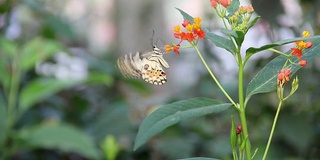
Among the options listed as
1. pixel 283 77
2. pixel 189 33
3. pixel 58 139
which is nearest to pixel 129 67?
pixel 189 33

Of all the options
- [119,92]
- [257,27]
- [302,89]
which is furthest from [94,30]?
[302,89]

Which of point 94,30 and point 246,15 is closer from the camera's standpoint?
point 246,15

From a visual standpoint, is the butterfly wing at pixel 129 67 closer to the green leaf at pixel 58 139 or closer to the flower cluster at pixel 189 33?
the flower cluster at pixel 189 33

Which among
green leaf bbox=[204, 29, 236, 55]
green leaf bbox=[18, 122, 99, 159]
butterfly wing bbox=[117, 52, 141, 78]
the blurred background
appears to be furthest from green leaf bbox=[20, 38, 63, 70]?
green leaf bbox=[204, 29, 236, 55]

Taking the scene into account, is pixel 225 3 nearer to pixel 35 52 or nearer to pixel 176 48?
pixel 176 48

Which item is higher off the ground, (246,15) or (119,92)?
(246,15)

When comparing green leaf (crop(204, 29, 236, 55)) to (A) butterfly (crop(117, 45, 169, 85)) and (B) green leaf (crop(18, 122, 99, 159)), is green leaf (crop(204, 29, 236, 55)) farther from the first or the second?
(B) green leaf (crop(18, 122, 99, 159))

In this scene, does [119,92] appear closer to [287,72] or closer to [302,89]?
[302,89]
